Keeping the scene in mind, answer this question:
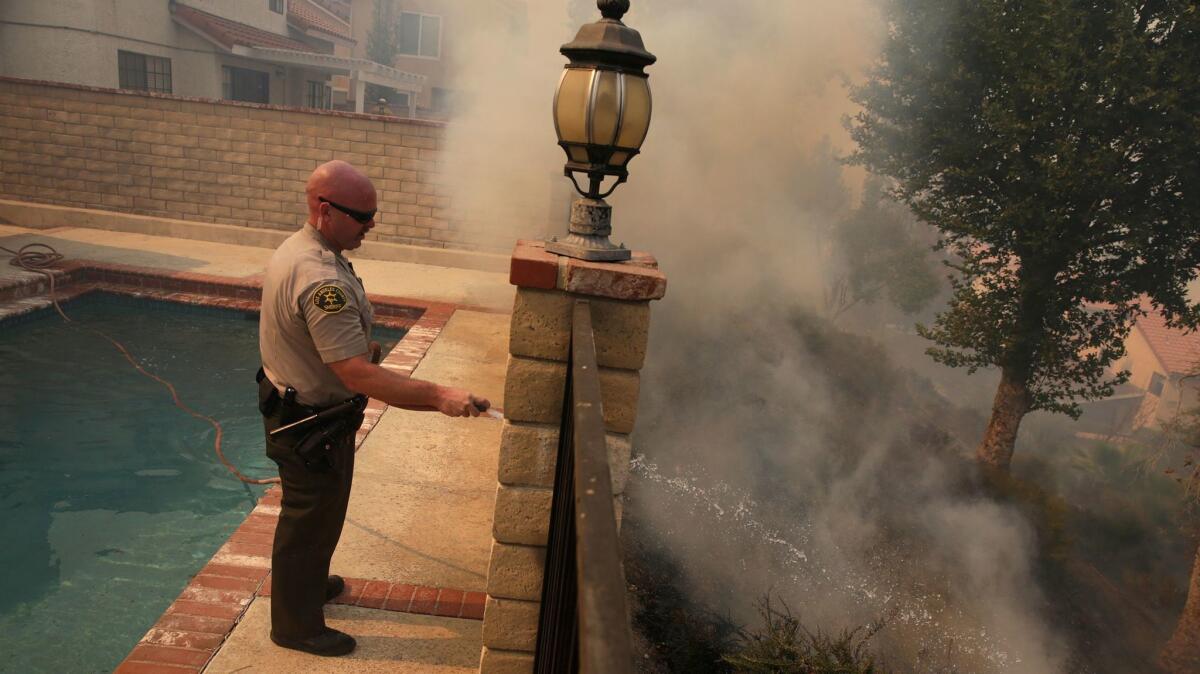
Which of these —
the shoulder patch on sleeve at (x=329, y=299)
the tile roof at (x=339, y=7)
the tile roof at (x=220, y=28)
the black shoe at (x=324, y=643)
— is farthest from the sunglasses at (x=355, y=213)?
the tile roof at (x=339, y=7)

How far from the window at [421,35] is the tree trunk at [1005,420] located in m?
24.5

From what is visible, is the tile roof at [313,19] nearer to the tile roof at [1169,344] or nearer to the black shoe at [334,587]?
the black shoe at [334,587]

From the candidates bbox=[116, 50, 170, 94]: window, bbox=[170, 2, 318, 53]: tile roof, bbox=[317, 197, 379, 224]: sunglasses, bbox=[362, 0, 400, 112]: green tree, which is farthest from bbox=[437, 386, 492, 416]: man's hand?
bbox=[362, 0, 400, 112]: green tree

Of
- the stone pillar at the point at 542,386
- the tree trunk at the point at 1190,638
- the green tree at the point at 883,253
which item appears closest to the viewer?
the stone pillar at the point at 542,386

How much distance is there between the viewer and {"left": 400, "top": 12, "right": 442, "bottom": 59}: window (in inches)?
1118

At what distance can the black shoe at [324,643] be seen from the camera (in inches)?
103

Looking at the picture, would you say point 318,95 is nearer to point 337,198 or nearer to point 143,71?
point 143,71

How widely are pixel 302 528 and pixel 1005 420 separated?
1104 centimetres

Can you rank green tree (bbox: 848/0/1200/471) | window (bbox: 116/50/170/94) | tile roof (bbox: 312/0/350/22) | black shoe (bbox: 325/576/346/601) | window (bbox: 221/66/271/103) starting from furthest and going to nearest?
tile roof (bbox: 312/0/350/22), window (bbox: 221/66/271/103), window (bbox: 116/50/170/94), green tree (bbox: 848/0/1200/471), black shoe (bbox: 325/576/346/601)

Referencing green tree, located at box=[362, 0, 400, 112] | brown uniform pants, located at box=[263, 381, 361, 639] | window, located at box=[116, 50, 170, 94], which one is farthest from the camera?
green tree, located at box=[362, 0, 400, 112]

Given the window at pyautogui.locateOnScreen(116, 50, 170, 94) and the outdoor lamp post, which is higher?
the window at pyautogui.locateOnScreen(116, 50, 170, 94)

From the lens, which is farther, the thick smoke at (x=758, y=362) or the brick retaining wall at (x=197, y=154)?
the brick retaining wall at (x=197, y=154)

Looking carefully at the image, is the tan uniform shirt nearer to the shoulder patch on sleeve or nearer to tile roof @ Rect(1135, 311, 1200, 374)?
the shoulder patch on sleeve

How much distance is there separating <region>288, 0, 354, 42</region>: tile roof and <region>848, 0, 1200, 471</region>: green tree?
17.5 meters
